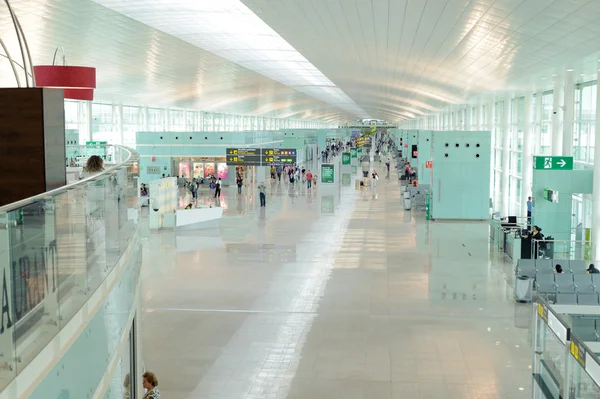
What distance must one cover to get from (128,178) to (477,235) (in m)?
18.8

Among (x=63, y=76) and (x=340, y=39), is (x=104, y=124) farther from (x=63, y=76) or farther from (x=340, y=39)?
(x=63, y=76)

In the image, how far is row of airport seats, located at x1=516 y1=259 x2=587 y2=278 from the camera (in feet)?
52.2

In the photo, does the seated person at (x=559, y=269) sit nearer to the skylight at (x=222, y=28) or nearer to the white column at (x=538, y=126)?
the skylight at (x=222, y=28)

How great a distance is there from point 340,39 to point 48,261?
20763mm

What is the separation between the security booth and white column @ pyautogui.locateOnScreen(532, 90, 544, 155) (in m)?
19.9

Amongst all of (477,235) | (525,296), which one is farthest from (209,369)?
(477,235)

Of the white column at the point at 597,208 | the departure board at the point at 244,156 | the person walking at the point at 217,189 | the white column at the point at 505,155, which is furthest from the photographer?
the departure board at the point at 244,156

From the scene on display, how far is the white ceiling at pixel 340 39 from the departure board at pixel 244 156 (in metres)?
5.02


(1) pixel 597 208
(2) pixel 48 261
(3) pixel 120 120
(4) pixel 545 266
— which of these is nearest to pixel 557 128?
(1) pixel 597 208

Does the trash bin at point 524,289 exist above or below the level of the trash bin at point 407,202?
below

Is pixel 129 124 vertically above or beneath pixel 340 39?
beneath

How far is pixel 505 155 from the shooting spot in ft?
113

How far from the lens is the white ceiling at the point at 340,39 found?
15688 mm

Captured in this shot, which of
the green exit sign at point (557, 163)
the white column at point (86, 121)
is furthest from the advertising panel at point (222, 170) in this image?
the green exit sign at point (557, 163)
